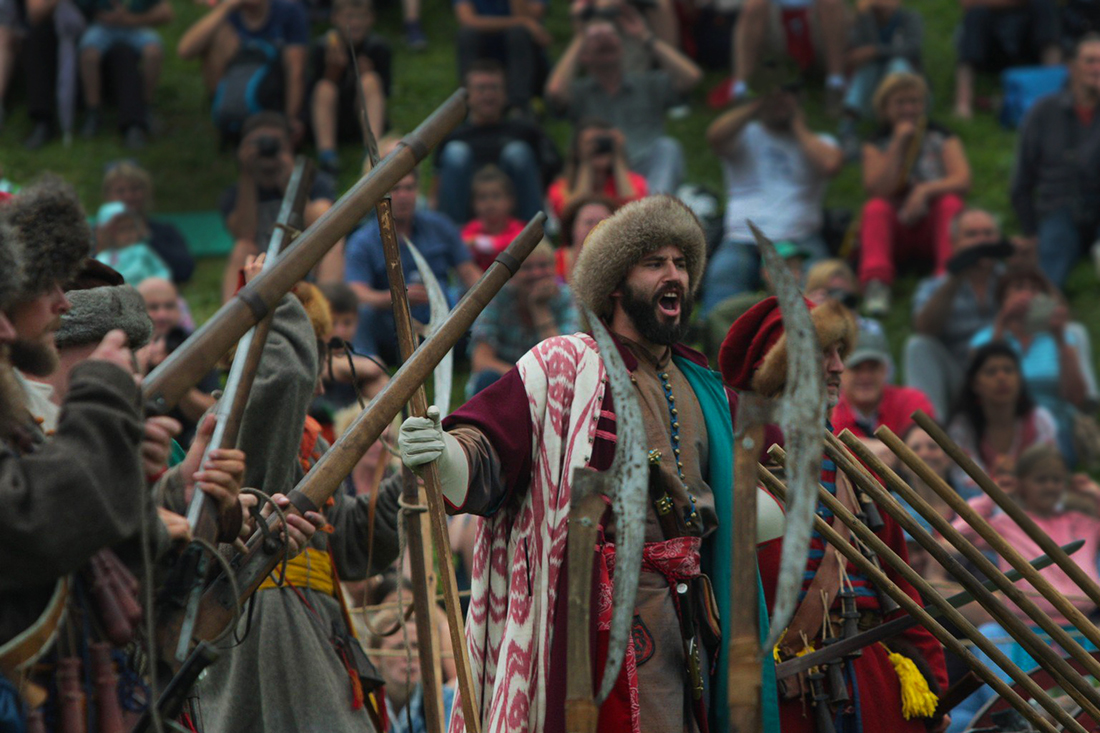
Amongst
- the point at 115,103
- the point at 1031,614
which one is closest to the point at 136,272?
the point at 115,103

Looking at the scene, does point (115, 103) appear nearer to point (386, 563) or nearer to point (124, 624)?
point (386, 563)

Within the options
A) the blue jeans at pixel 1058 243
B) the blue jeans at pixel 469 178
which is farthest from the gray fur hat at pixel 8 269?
the blue jeans at pixel 1058 243

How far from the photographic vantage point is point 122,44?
1212 centimetres

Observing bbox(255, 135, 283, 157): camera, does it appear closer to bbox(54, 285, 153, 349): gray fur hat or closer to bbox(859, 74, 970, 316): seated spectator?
bbox(859, 74, 970, 316): seated spectator

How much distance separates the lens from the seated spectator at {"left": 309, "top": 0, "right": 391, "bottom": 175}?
11.2 meters

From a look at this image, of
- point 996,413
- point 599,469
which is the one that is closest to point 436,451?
point 599,469

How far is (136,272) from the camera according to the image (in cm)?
901

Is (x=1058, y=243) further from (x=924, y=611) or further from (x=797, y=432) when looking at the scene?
(x=797, y=432)

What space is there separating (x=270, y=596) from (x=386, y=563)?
578mm

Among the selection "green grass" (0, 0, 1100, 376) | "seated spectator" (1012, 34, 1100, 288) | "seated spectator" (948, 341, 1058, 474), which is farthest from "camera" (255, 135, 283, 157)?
"seated spectator" (1012, 34, 1100, 288)

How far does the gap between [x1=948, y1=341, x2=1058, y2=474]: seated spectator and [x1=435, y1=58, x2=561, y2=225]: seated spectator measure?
2.97 m

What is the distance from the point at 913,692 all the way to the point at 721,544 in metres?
0.99

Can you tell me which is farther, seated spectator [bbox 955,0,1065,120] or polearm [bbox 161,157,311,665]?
seated spectator [bbox 955,0,1065,120]

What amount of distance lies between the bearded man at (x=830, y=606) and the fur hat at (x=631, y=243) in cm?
38
